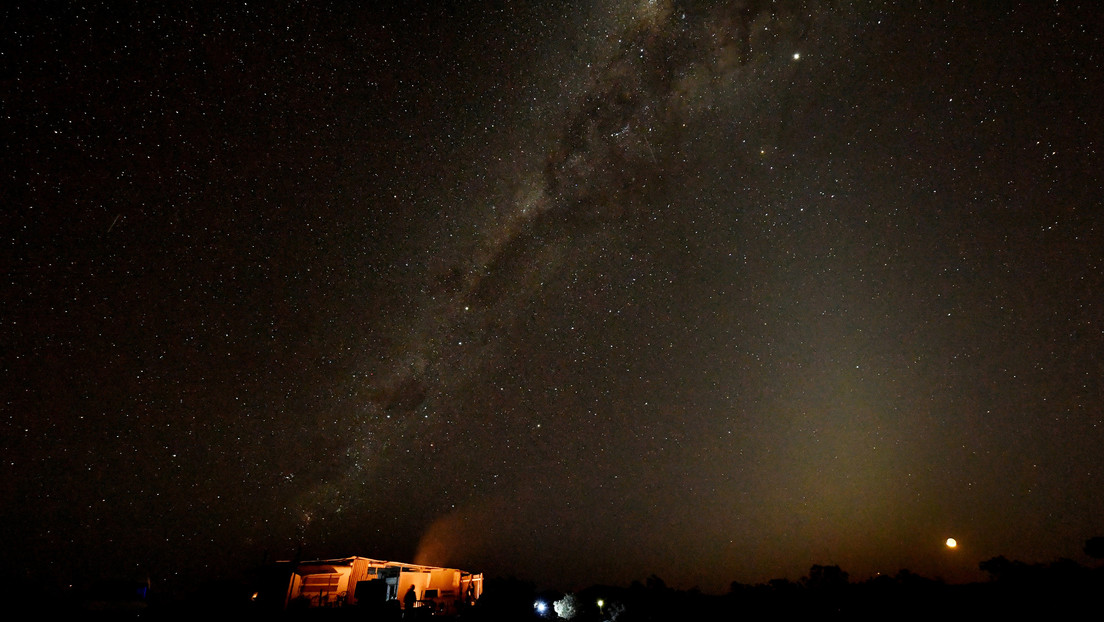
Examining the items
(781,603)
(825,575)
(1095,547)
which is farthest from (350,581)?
(825,575)

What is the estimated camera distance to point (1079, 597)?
32.2 ft

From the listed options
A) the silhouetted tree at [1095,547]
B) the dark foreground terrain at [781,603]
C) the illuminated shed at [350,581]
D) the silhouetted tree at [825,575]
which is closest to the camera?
the dark foreground terrain at [781,603]

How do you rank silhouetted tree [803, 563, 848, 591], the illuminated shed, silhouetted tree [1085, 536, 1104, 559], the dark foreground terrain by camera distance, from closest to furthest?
1. the dark foreground terrain
2. silhouetted tree [1085, 536, 1104, 559]
3. the illuminated shed
4. silhouetted tree [803, 563, 848, 591]

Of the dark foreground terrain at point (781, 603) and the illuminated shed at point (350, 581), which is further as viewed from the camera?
the illuminated shed at point (350, 581)

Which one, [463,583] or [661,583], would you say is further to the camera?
[661,583]

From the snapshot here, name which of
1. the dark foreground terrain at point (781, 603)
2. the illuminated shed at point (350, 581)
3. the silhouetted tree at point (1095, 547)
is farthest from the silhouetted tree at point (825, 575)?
the illuminated shed at point (350, 581)

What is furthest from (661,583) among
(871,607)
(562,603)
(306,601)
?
(306,601)

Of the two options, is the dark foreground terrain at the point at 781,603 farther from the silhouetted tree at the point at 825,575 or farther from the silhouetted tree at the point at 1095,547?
the silhouetted tree at the point at 825,575

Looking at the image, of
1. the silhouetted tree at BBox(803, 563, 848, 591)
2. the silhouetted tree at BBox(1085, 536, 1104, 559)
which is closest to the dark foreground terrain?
the silhouetted tree at BBox(1085, 536, 1104, 559)

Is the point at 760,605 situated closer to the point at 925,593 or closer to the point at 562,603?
the point at 925,593

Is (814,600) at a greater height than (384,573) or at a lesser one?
lesser

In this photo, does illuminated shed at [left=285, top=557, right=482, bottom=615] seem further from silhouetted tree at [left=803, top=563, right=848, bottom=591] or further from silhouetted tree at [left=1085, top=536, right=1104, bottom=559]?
silhouetted tree at [left=803, top=563, right=848, bottom=591]

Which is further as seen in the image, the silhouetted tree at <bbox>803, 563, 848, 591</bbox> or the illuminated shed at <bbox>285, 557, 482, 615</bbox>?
the silhouetted tree at <bbox>803, 563, 848, 591</bbox>

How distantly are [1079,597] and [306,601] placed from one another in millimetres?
17886
